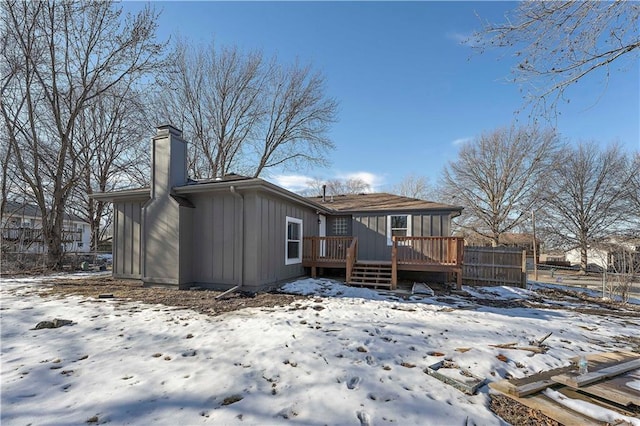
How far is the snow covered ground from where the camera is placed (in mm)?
2318

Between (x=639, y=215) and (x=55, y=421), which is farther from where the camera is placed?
(x=639, y=215)

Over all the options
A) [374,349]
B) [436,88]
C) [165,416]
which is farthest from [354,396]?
[436,88]

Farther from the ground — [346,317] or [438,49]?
[438,49]

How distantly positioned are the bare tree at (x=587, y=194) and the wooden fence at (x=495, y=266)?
14.5 m

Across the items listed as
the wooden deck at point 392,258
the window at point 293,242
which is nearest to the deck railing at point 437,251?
the wooden deck at point 392,258

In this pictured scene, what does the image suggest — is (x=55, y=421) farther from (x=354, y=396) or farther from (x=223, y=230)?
Answer: (x=223, y=230)

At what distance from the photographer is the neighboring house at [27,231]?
44.3ft

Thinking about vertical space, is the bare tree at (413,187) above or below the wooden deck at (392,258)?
above

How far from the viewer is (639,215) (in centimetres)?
1888

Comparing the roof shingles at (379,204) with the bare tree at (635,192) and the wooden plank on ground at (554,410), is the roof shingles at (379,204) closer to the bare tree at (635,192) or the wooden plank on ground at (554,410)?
the wooden plank on ground at (554,410)

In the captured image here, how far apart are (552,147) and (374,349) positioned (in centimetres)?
2441

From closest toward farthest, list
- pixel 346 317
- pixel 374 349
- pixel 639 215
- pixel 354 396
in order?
1. pixel 354 396
2. pixel 374 349
3. pixel 346 317
4. pixel 639 215

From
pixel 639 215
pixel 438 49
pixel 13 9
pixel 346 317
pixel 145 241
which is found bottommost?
pixel 346 317

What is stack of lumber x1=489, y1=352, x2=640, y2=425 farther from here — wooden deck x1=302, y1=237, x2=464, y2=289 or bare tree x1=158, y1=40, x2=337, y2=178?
bare tree x1=158, y1=40, x2=337, y2=178
